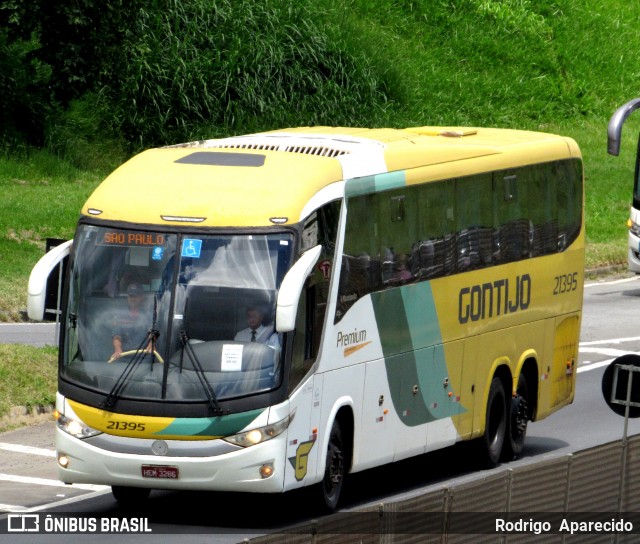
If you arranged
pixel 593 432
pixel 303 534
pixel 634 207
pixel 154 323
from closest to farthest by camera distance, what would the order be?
pixel 303 534
pixel 154 323
pixel 593 432
pixel 634 207

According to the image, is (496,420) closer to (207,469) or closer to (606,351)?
(207,469)

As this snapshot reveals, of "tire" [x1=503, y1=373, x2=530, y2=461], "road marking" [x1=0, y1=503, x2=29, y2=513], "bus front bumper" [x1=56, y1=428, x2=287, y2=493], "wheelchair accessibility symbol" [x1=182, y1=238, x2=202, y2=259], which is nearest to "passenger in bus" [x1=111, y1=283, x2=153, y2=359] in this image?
"wheelchair accessibility symbol" [x1=182, y1=238, x2=202, y2=259]

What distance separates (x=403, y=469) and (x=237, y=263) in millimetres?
4814

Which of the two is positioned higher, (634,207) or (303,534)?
(303,534)

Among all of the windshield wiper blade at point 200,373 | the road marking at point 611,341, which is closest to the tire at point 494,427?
the windshield wiper blade at point 200,373

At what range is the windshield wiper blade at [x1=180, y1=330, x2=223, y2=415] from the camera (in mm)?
13578

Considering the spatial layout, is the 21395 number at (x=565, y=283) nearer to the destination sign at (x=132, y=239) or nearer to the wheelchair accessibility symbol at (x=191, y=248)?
the wheelchair accessibility symbol at (x=191, y=248)

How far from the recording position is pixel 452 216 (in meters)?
17.0

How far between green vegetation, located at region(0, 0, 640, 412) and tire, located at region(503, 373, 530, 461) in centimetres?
1170

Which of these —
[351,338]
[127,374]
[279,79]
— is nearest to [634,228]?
[279,79]

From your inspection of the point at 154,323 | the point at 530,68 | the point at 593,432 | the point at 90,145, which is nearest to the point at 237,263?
the point at 154,323

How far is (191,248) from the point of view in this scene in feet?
45.7

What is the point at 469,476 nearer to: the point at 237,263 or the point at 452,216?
the point at 452,216

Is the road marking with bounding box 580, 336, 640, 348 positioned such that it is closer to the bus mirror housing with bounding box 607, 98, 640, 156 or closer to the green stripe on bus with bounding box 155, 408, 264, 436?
the bus mirror housing with bounding box 607, 98, 640, 156
